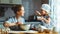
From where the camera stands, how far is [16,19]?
1.26 m

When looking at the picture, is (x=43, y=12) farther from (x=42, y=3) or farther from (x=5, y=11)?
(x=5, y=11)

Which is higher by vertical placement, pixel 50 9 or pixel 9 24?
pixel 50 9

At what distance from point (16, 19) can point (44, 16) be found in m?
0.21

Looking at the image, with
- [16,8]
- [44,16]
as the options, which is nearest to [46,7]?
[44,16]

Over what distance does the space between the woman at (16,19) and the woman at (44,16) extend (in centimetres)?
12

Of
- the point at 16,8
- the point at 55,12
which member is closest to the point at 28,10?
the point at 16,8

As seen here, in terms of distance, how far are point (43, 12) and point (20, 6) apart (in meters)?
0.17

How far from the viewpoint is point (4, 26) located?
1.24 meters

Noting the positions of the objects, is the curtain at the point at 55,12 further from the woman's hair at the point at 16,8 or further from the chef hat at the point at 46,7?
the woman's hair at the point at 16,8

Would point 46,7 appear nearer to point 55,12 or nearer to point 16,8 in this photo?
point 55,12

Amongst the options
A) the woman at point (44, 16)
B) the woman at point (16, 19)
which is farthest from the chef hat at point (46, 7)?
the woman at point (16, 19)

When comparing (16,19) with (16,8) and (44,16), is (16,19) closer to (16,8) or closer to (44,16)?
(16,8)

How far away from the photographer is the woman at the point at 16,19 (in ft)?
4.09

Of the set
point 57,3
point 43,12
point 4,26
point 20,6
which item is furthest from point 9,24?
point 57,3
